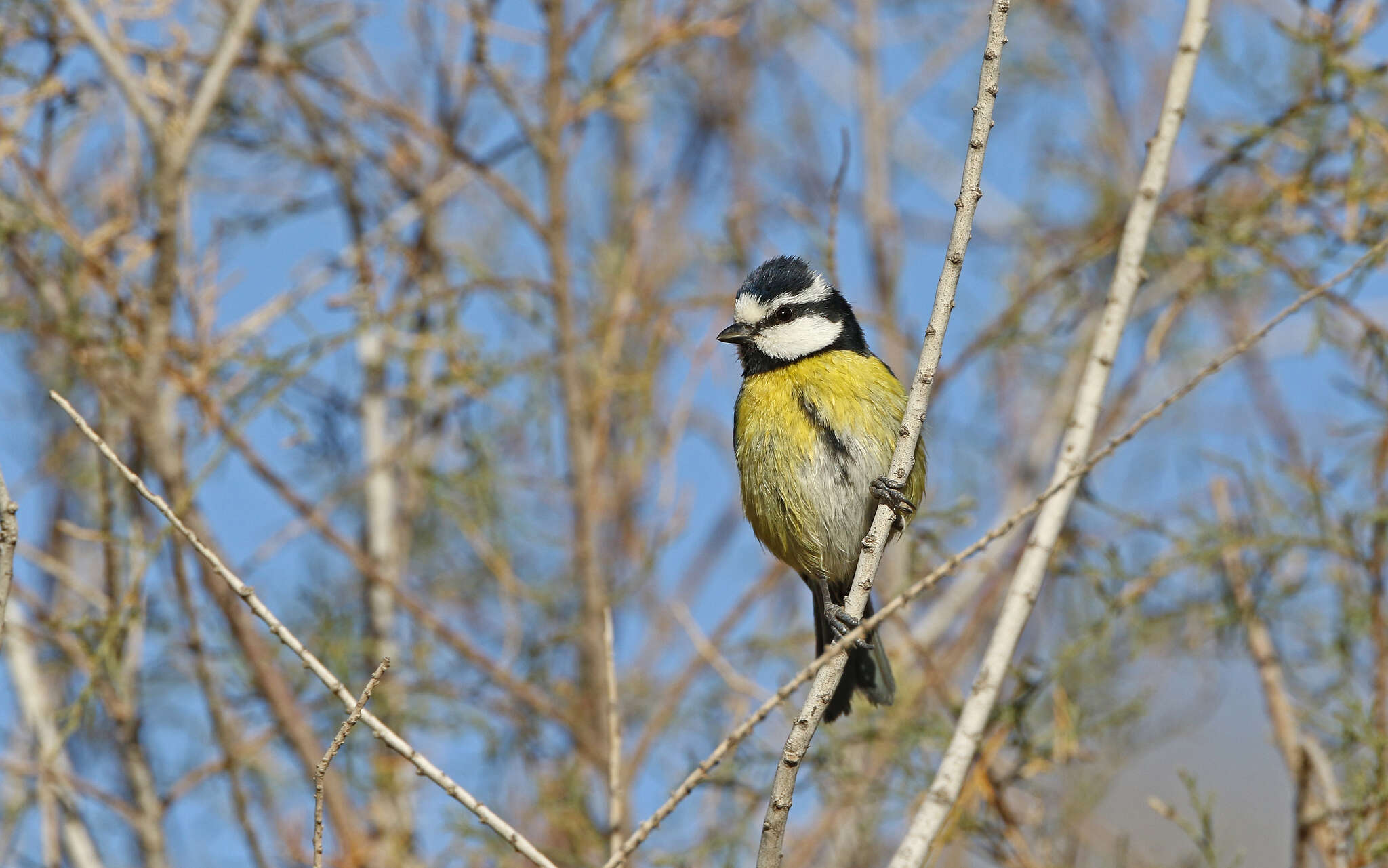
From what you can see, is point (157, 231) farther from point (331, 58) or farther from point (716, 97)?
point (716, 97)

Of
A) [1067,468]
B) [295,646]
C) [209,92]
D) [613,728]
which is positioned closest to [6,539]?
[295,646]

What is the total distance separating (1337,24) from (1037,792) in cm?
251

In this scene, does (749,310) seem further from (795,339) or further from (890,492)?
(890,492)

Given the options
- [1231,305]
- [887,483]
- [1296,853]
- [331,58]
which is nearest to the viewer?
[887,483]

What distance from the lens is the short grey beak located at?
385cm

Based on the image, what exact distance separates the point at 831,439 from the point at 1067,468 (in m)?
0.87

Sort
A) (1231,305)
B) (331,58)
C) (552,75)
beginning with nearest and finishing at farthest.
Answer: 1. (552,75)
2. (331,58)
3. (1231,305)

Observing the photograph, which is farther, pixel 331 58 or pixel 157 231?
pixel 331 58

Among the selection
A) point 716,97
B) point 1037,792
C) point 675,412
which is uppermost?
point 716,97

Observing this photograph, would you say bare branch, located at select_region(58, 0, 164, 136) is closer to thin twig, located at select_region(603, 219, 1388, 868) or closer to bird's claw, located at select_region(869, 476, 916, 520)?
bird's claw, located at select_region(869, 476, 916, 520)

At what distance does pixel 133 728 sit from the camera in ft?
14.1

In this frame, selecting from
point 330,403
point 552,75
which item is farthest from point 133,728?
point 552,75

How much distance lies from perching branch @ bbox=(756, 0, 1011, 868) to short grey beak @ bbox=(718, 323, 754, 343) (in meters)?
1.32

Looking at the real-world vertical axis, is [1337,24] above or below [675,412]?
above
